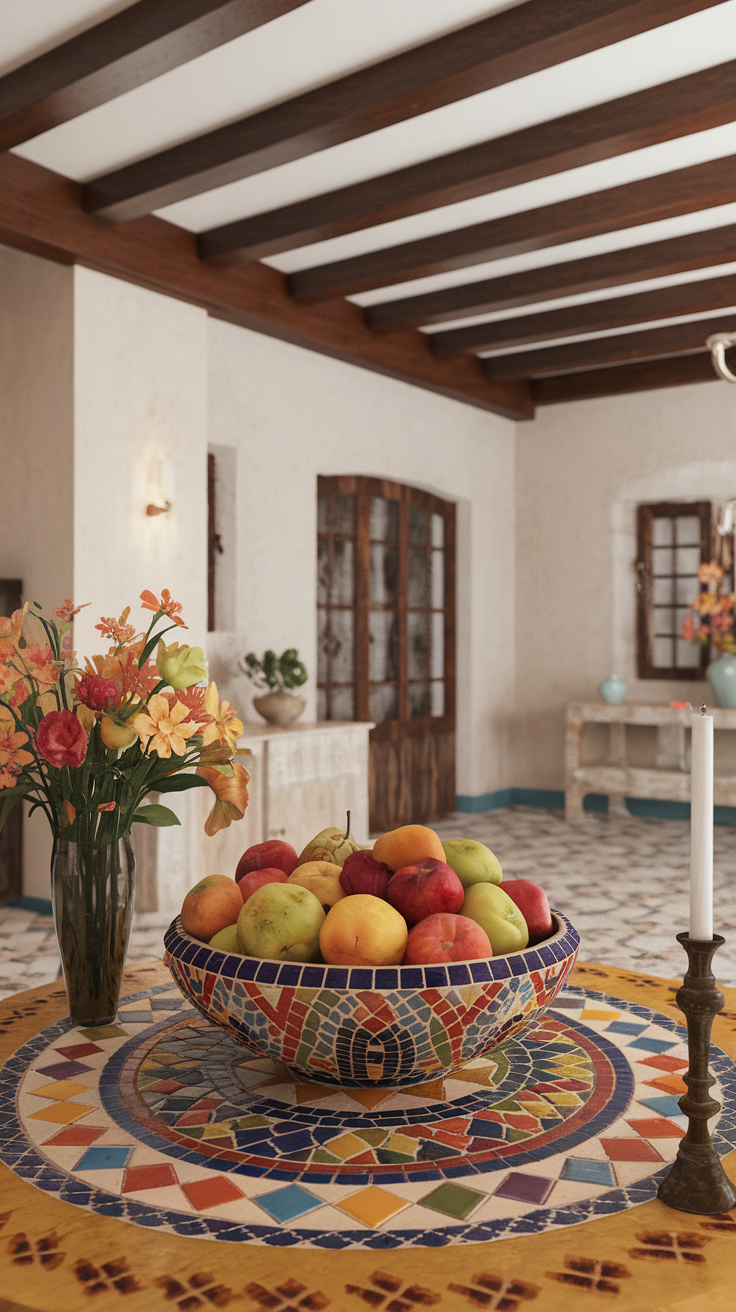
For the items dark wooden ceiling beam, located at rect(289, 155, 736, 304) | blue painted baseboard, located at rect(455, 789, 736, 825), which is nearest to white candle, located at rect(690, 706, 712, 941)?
dark wooden ceiling beam, located at rect(289, 155, 736, 304)

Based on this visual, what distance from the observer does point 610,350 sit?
682 cm

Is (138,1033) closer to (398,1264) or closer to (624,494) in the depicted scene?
(398,1264)

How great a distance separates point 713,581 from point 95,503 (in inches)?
171

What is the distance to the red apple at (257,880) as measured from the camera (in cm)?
121

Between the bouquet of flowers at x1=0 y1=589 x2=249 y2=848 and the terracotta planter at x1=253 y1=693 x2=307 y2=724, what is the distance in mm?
4044

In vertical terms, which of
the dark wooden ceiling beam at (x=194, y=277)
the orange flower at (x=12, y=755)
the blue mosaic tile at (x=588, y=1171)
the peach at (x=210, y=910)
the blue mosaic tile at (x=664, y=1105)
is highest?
the dark wooden ceiling beam at (x=194, y=277)

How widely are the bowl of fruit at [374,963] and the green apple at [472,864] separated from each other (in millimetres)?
17

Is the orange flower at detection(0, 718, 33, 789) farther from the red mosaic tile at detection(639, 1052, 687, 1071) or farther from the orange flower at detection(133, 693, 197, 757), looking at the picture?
the red mosaic tile at detection(639, 1052, 687, 1071)

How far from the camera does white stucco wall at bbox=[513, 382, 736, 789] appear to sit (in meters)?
7.33

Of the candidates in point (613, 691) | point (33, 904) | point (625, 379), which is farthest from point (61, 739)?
point (625, 379)

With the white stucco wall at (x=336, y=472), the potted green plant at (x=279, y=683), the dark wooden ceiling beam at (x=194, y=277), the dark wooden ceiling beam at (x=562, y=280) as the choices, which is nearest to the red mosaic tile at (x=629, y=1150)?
the dark wooden ceiling beam at (x=194, y=277)

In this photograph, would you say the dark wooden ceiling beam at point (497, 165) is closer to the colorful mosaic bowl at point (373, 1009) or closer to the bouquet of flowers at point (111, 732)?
the bouquet of flowers at point (111, 732)

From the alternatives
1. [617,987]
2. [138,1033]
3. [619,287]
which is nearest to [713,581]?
[619,287]

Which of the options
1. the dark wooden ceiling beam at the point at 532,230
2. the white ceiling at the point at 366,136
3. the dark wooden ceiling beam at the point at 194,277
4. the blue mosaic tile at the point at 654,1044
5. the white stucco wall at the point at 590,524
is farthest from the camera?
the white stucco wall at the point at 590,524
